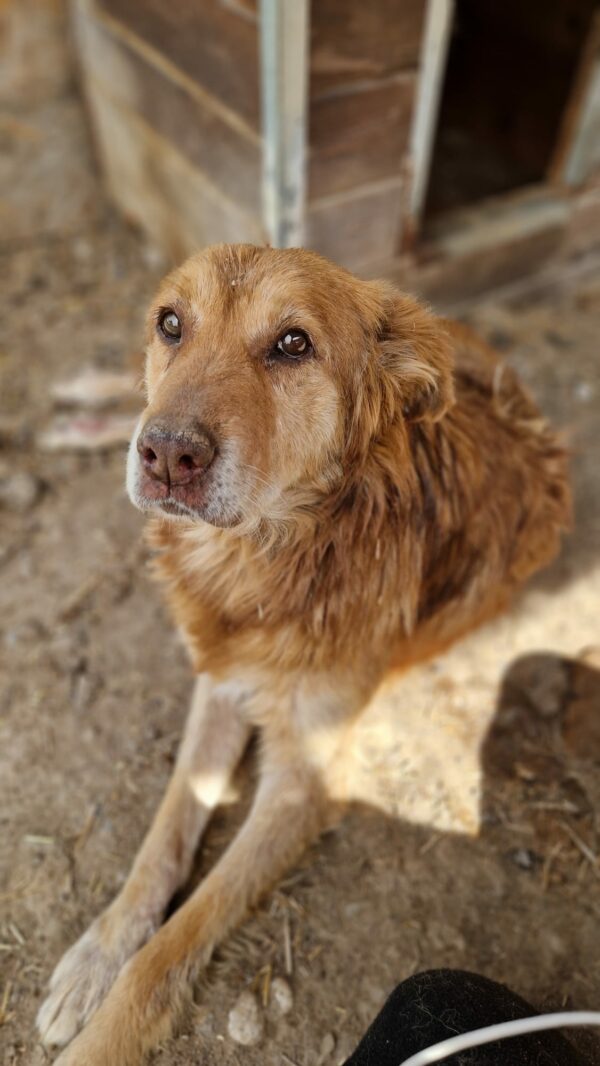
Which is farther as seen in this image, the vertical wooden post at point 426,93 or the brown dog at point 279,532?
the vertical wooden post at point 426,93

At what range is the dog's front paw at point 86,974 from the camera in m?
1.97

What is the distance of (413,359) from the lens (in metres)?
1.95

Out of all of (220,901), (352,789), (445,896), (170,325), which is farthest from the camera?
(352,789)

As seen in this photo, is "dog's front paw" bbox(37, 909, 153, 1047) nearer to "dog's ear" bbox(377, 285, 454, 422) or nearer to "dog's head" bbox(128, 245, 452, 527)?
"dog's head" bbox(128, 245, 452, 527)

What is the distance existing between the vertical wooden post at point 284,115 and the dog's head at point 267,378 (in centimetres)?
130

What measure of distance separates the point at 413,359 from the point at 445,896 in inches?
63.9

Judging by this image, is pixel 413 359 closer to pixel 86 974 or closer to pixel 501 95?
pixel 86 974

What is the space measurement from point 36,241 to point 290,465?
3.46 metres

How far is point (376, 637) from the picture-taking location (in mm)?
2197

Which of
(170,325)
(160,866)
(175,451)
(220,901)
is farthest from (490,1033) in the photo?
(170,325)

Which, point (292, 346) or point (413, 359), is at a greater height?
point (292, 346)

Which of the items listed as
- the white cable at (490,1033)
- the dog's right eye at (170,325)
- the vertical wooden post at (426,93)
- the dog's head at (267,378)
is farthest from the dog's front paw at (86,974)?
the vertical wooden post at (426,93)

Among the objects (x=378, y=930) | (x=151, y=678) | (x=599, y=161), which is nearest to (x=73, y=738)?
(x=151, y=678)

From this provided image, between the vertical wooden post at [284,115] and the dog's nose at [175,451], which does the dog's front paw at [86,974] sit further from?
the vertical wooden post at [284,115]
